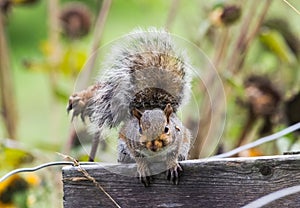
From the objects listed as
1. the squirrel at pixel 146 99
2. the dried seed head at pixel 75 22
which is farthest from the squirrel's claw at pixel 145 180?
the dried seed head at pixel 75 22

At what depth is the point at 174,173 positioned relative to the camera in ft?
4.62

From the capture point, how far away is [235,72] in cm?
261

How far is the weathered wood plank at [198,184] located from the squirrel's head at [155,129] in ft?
0.30

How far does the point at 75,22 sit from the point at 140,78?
57.6 inches

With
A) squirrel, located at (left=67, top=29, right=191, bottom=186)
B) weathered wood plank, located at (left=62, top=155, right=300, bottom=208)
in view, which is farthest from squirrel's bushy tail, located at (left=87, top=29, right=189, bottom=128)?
weathered wood plank, located at (left=62, top=155, right=300, bottom=208)

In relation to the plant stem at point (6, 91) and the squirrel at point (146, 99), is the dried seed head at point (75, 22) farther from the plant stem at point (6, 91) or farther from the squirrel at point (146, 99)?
the squirrel at point (146, 99)

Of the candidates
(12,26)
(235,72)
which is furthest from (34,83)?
(235,72)

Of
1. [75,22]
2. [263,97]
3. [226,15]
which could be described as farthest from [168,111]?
[75,22]

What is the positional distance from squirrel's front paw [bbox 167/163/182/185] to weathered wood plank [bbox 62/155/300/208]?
0.03 ft

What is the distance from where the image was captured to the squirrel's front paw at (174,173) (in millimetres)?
1401

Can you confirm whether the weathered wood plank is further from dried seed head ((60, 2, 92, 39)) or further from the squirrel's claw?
dried seed head ((60, 2, 92, 39))

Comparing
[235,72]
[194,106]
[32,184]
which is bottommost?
[32,184]

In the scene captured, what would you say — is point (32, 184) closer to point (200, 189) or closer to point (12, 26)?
point (200, 189)

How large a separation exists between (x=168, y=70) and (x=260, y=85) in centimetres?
106
